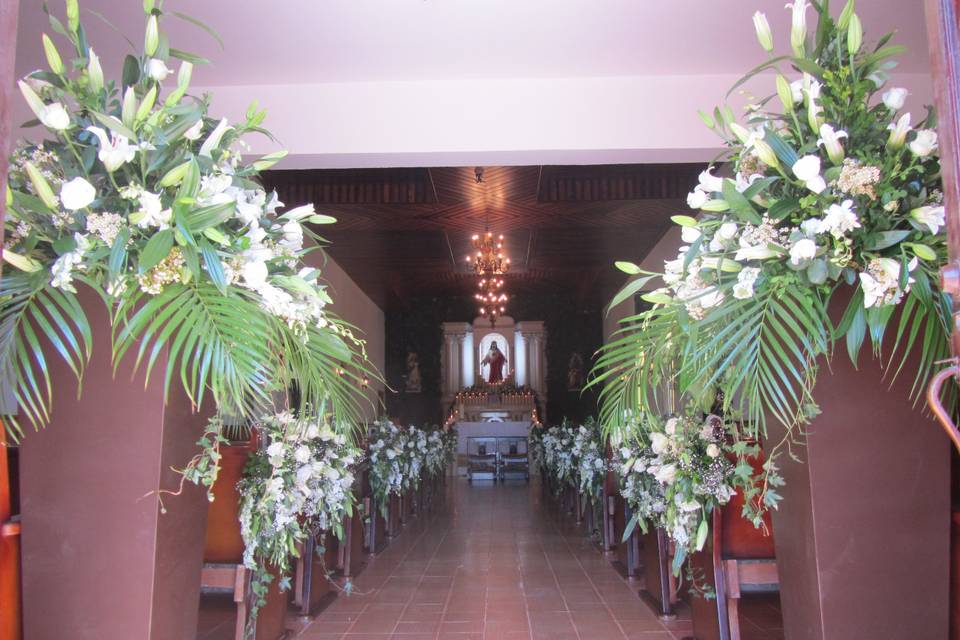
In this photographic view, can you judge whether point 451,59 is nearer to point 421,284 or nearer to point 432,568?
point 432,568

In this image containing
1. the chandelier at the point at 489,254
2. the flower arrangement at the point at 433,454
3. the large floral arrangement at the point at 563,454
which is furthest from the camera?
the chandelier at the point at 489,254

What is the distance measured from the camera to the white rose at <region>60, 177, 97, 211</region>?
1.88 meters

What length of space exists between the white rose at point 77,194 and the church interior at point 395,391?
0.12 metres

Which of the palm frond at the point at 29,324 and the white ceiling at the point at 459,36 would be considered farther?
the white ceiling at the point at 459,36

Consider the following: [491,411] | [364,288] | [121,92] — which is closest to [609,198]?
[121,92]

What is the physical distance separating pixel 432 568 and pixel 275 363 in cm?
487

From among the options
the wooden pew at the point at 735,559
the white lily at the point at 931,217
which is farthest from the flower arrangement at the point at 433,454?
the white lily at the point at 931,217

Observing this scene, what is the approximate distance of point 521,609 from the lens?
511 cm

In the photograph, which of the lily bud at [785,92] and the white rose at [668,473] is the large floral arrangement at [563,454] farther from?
the lily bud at [785,92]

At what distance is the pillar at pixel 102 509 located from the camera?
204cm

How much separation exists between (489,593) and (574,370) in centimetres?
1114

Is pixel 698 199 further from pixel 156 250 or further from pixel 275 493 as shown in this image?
pixel 275 493

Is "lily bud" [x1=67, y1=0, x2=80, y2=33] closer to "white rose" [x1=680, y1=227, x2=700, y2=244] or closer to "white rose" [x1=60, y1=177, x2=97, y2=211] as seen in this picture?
"white rose" [x1=60, y1=177, x2=97, y2=211]

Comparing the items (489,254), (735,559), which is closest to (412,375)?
(489,254)
